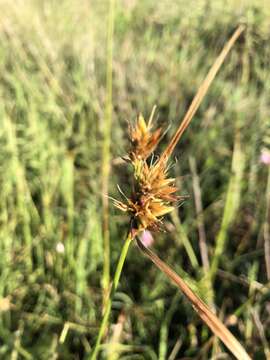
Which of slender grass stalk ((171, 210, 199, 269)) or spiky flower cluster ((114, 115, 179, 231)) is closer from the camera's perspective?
spiky flower cluster ((114, 115, 179, 231))

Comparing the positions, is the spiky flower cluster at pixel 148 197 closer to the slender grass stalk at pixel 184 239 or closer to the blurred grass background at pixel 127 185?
the blurred grass background at pixel 127 185

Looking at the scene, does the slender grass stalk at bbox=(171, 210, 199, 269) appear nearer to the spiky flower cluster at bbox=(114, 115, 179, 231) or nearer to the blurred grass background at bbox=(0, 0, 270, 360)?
the blurred grass background at bbox=(0, 0, 270, 360)

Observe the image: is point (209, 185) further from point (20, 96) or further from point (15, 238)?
point (20, 96)

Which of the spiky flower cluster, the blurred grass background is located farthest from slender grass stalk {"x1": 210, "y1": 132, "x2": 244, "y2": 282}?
the spiky flower cluster

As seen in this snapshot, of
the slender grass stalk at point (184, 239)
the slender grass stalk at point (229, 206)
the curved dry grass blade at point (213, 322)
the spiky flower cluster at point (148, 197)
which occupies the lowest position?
the slender grass stalk at point (184, 239)

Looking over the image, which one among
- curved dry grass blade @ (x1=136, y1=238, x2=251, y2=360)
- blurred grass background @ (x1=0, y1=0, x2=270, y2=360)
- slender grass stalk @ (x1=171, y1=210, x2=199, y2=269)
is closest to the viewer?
curved dry grass blade @ (x1=136, y1=238, x2=251, y2=360)

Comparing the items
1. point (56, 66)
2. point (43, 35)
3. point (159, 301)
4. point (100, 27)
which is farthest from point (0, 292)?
point (100, 27)

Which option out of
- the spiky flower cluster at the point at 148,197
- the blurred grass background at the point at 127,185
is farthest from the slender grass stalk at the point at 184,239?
the spiky flower cluster at the point at 148,197

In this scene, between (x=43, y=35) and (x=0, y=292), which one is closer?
(x=0, y=292)

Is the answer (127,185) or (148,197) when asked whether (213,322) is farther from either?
(127,185)
